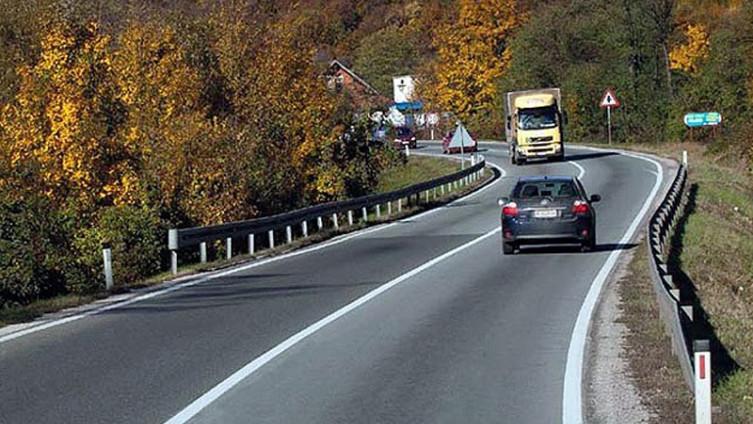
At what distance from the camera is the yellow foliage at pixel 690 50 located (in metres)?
82.6

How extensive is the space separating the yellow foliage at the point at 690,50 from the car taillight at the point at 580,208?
6091 centimetres

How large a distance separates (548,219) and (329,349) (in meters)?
11.1

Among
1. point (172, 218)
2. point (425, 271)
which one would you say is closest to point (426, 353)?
point (425, 271)

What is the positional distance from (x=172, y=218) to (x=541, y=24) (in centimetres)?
5600

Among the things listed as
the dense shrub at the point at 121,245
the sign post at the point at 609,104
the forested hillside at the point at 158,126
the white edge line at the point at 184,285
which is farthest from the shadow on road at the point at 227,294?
the sign post at the point at 609,104

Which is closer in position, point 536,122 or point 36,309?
point 36,309

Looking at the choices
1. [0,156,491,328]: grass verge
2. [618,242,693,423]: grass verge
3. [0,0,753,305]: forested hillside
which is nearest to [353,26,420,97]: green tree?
[0,156,491,328]: grass verge

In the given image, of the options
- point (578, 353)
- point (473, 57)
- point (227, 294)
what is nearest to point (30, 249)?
point (227, 294)

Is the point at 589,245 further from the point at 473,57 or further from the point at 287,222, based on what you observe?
the point at 473,57

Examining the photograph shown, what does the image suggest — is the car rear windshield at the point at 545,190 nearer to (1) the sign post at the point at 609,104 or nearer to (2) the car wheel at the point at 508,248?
(2) the car wheel at the point at 508,248

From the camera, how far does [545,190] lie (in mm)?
24328

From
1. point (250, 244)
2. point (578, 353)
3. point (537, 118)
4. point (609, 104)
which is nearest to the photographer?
point (578, 353)

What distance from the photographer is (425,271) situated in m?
21.6

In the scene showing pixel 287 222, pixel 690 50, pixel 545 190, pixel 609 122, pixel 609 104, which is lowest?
pixel 287 222
